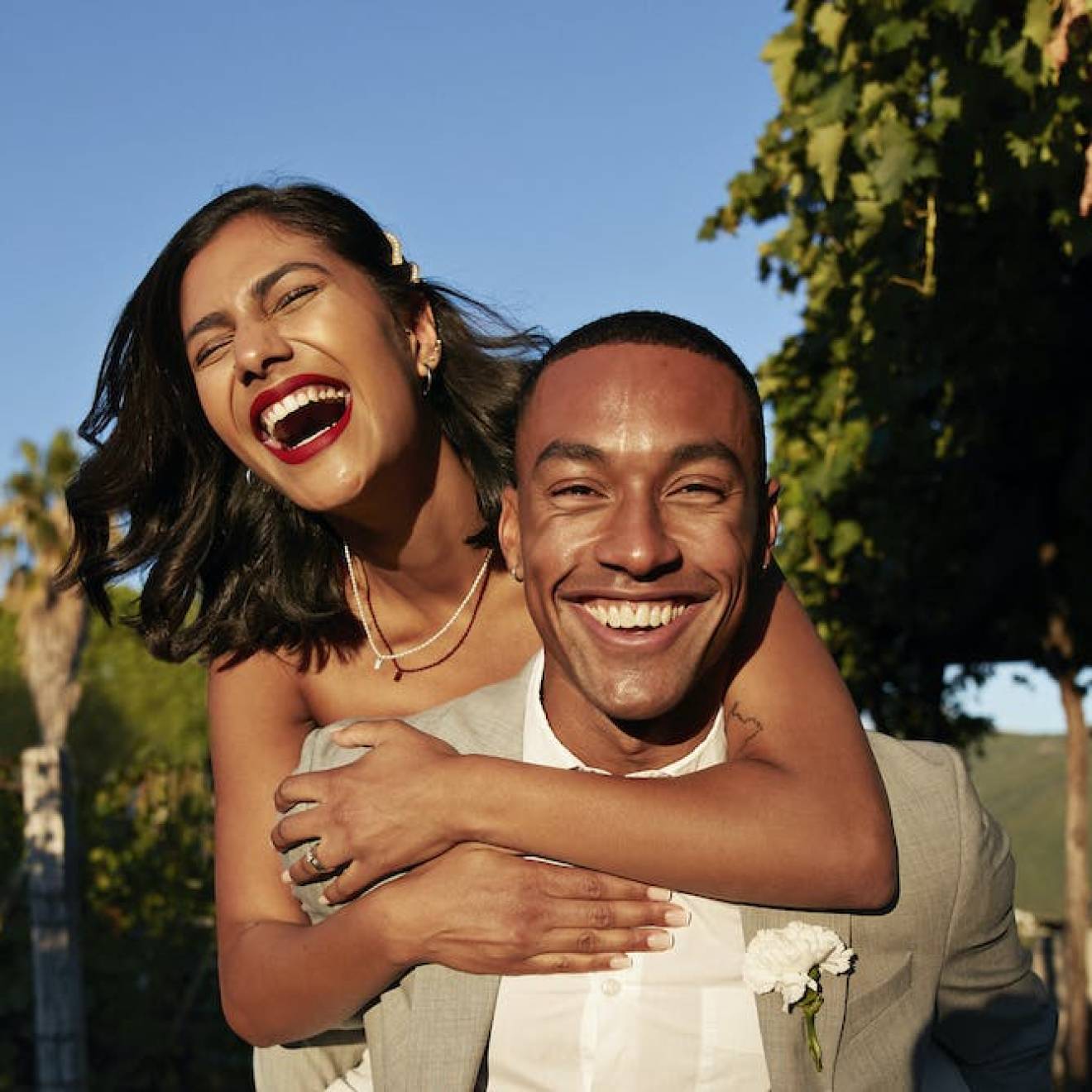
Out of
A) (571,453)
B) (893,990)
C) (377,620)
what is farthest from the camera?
(377,620)

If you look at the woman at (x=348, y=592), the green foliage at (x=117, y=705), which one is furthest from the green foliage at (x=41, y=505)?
the woman at (x=348, y=592)

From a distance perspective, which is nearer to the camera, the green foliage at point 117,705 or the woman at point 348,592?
the woman at point 348,592

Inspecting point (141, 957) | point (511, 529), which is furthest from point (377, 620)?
point (141, 957)

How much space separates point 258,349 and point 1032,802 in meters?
34.9

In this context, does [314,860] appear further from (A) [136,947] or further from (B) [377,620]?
(A) [136,947]

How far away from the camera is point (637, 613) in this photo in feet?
8.63

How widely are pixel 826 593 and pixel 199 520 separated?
21.2 feet

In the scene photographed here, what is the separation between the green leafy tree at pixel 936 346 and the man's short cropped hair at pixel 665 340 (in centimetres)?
272

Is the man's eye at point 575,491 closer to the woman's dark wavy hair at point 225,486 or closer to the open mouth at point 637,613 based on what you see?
the open mouth at point 637,613

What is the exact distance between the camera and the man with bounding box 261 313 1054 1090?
8.67ft

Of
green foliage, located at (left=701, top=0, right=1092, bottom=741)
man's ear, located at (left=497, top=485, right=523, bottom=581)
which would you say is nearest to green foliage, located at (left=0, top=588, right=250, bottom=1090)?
green foliage, located at (left=701, top=0, right=1092, bottom=741)

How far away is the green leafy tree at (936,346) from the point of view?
230 inches

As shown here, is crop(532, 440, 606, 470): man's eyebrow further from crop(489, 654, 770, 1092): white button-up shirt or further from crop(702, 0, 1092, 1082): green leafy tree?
crop(702, 0, 1092, 1082): green leafy tree

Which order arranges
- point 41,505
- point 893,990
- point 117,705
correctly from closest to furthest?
point 893,990
point 41,505
point 117,705
